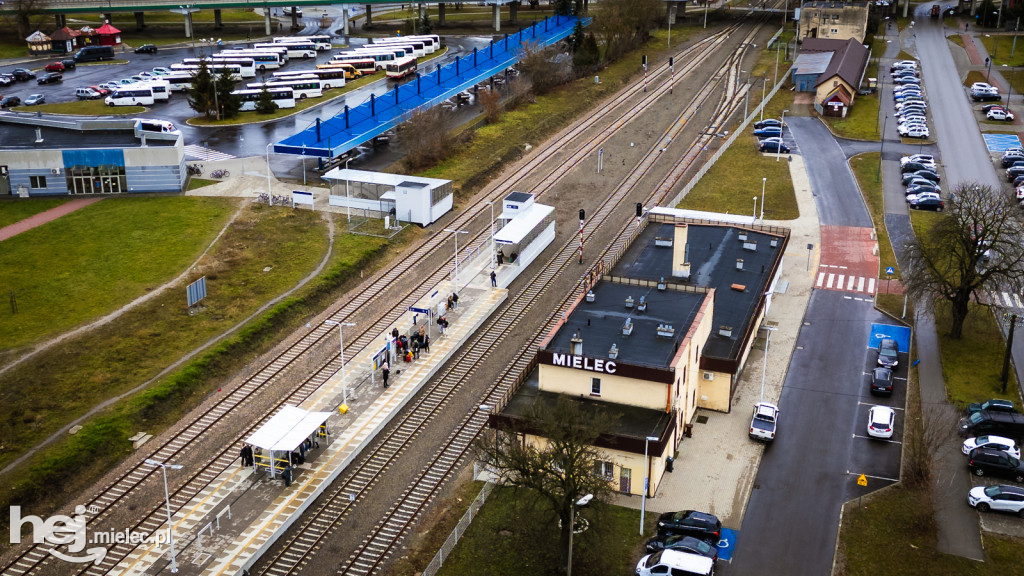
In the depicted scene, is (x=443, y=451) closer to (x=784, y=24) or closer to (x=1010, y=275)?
(x=1010, y=275)

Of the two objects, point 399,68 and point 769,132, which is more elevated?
point 399,68

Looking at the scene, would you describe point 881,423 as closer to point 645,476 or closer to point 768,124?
point 645,476

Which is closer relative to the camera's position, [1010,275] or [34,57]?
[1010,275]

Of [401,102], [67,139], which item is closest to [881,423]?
[401,102]

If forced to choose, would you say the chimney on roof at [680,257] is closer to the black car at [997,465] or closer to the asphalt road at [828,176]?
the black car at [997,465]

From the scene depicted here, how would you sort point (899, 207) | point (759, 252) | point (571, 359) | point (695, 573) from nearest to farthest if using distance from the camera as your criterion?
1. point (695, 573)
2. point (571, 359)
3. point (759, 252)
4. point (899, 207)

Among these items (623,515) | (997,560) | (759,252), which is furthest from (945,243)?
(623,515)
